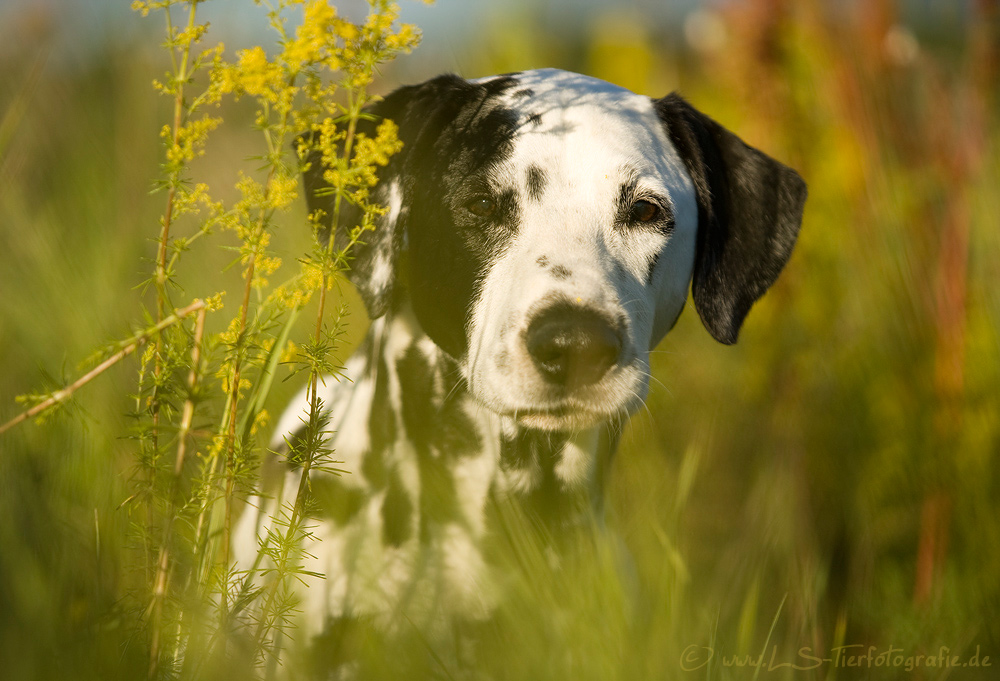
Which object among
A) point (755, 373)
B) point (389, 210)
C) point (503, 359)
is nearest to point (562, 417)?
point (503, 359)

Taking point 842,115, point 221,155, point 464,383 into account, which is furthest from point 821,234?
point 221,155

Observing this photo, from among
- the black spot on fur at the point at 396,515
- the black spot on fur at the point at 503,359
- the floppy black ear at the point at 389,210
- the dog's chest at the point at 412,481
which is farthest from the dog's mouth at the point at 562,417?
the floppy black ear at the point at 389,210

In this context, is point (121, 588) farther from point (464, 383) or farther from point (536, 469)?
point (536, 469)

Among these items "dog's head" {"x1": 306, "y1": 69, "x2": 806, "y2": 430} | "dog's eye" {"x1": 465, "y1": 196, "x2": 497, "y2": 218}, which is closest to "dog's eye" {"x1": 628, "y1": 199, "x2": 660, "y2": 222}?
"dog's head" {"x1": 306, "y1": 69, "x2": 806, "y2": 430}

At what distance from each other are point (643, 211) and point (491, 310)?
55 centimetres

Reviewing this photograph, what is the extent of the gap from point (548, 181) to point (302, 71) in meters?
0.77

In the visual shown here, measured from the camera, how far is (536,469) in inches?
88.8

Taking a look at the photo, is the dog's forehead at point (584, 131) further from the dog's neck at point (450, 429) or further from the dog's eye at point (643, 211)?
the dog's neck at point (450, 429)

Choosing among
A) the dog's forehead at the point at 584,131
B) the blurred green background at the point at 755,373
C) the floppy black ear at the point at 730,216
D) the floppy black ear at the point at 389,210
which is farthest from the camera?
the floppy black ear at the point at 730,216

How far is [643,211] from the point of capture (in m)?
2.13

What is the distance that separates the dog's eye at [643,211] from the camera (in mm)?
2102

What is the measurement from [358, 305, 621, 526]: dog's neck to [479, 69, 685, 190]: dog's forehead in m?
0.63

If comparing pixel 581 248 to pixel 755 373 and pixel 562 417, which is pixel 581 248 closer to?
pixel 562 417

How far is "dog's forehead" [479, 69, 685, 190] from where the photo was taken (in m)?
2.04
